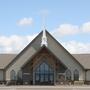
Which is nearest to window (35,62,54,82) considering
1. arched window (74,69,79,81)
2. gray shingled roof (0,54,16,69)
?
arched window (74,69,79,81)

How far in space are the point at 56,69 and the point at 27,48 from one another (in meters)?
6.39

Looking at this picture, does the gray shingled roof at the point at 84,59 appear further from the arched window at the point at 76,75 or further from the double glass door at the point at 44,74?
the double glass door at the point at 44,74

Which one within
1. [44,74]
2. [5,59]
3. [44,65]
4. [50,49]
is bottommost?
[44,74]

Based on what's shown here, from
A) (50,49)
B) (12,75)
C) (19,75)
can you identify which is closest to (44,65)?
(50,49)

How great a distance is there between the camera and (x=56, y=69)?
74438 mm

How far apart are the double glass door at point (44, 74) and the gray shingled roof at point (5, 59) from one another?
665 cm

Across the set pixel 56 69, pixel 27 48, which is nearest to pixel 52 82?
pixel 56 69

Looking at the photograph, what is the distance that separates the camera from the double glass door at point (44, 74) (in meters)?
74.4

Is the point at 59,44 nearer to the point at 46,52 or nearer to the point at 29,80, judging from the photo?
the point at 46,52

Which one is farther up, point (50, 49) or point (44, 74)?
point (50, 49)

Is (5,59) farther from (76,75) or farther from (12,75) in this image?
(76,75)

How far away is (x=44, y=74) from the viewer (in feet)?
244

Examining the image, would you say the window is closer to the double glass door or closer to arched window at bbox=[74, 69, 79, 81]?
the double glass door

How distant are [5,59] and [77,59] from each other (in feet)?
41.6
